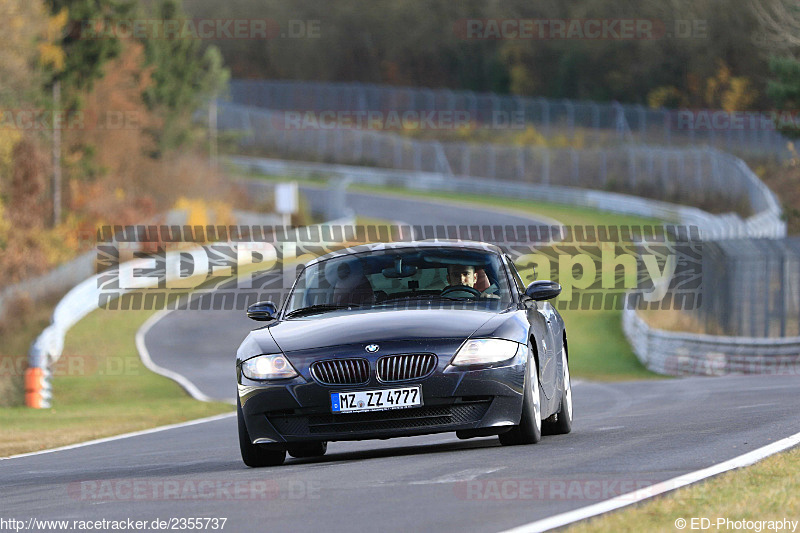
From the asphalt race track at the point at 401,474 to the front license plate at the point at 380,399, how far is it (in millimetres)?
405

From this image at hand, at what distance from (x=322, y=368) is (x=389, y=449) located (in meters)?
1.95

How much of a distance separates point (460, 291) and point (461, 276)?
188 mm

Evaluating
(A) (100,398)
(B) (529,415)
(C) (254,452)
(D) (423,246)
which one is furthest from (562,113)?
(C) (254,452)

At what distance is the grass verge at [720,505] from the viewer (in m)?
6.46

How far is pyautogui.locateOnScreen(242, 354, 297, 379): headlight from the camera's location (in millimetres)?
9727

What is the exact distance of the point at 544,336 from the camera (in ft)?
35.8

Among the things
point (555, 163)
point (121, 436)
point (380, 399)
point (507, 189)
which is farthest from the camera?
point (555, 163)

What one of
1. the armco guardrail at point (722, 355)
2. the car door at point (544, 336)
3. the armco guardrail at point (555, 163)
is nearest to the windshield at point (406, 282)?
the car door at point (544, 336)

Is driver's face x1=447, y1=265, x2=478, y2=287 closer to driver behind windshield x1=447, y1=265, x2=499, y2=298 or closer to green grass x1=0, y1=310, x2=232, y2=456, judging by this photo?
driver behind windshield x1=447, y1=265, x2=499, y2=298

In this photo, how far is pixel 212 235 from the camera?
61500 millimetres

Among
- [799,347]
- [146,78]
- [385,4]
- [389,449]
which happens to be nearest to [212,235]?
[146,78]

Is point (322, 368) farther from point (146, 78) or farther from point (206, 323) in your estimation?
point (146, 78)

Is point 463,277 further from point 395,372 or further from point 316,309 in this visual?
point 395,372

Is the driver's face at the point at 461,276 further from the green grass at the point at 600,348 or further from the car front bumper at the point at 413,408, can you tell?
the green grass at the point at 600,348
